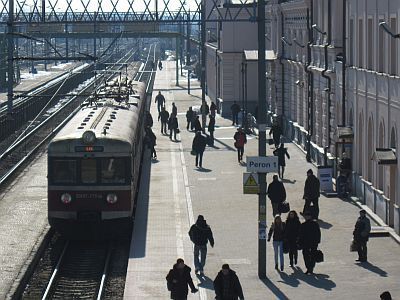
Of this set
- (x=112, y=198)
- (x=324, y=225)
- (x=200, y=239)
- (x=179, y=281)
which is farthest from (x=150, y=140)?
(x=179, y=281)

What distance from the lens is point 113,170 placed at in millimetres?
25672

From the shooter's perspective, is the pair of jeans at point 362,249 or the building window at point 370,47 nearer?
the pair of jeans at point 362,249

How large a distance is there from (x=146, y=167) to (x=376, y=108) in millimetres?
13429

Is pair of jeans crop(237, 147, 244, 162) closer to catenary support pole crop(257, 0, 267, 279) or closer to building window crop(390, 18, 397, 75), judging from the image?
building window crop(390, 18, 397, 75)

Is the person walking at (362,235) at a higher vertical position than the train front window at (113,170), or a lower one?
lower

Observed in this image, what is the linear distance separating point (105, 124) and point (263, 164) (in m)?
6.80

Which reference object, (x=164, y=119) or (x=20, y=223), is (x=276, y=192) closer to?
(x=20, y=223)

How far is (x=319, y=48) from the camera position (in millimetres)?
38281

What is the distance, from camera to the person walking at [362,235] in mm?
22609

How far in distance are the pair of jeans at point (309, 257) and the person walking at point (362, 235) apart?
1146mm

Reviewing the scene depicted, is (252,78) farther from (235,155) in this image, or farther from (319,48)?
(319,48)

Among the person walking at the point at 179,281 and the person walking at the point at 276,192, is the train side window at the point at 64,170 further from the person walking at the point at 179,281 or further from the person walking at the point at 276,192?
the person walking at the point at 179,281

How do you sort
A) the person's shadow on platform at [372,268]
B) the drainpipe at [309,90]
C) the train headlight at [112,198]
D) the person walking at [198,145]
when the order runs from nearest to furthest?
the person's shadow on platform at [372,268]
the train headlight at [112,198]
the person walking at [198,145]
the drainpipe at [309,90]

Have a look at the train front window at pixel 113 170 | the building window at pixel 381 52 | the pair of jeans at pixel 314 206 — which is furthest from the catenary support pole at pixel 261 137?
the building window at pixel 381 52
